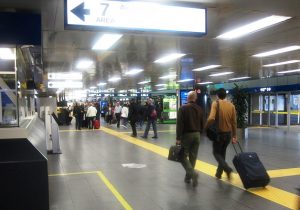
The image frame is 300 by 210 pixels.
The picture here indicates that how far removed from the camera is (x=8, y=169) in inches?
197

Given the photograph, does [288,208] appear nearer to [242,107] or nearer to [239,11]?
[239,11]

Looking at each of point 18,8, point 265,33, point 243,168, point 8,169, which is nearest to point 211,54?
point 265,33

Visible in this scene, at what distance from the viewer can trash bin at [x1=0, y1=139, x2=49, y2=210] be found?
5008 millimetres

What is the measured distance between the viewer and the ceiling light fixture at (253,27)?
7.37 m

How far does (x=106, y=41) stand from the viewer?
9.84 m

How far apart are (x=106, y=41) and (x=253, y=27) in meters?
3.93

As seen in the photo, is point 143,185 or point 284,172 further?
point 284,172

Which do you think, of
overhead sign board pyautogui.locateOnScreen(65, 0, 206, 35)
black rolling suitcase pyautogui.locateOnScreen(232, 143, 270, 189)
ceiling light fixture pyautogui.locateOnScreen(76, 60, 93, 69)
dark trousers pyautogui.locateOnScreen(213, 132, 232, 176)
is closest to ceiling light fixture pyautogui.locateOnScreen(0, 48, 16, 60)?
overhead sign board pyautogui.locateOnScreen(65, 0, 206, 35)

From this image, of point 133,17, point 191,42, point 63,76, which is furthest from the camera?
point 63,76

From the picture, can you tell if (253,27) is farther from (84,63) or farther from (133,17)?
(84,63)

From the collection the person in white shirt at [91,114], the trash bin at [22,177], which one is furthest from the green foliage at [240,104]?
the trash bin at [22,177]

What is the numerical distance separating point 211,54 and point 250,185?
6938 millimetres

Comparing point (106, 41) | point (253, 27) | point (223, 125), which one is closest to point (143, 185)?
point (223, 125)

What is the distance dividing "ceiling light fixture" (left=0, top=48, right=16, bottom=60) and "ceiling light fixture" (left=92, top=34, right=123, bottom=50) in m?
2.73
